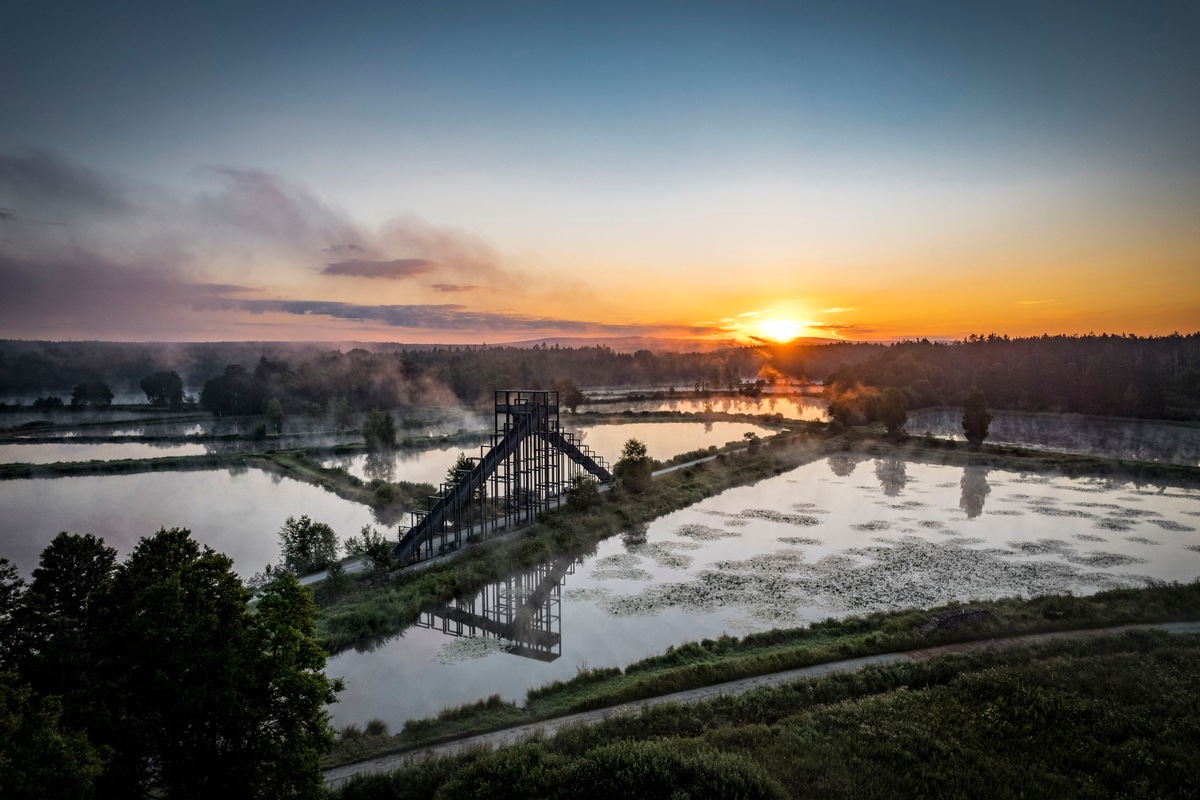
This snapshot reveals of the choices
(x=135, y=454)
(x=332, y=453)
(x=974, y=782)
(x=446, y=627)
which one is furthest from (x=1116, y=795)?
(x=135, y=454)

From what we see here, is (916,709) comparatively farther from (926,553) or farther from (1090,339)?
(1090,339)

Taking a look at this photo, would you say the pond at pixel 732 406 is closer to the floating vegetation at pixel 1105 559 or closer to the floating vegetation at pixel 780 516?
the floating vegetation at pixel 780 516

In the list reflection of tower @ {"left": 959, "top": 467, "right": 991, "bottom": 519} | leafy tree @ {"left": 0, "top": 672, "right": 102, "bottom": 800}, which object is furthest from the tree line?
→ reflection of tower @ {"left": 959, "top": 467, "right": 991, "bottom": 519}

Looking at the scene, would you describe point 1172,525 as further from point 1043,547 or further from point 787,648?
point 787,648

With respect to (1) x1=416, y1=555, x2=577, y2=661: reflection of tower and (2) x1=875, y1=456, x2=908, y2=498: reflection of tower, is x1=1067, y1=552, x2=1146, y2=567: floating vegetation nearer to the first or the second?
(2) x1=875, y1=456, x2=908, y2=498: reflection of tower

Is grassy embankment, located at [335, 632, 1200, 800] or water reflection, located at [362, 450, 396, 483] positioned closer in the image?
grassy embankment, located at [335, 632, 1200, 800]

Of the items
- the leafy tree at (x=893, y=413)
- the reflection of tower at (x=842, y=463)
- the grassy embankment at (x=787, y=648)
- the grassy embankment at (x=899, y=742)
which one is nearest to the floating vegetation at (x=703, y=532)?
the grassy embankment at (x=787, y=648)
